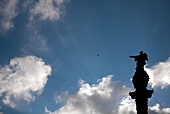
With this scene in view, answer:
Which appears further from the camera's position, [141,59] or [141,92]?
[141,59]

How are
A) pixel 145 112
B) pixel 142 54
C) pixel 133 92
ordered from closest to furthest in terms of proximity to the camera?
pixel 145 112 < pixel 133 92 < pixel 142 54

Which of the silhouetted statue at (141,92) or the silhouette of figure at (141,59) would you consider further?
the silhouette of figure at (141,59)

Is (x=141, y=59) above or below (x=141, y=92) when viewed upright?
above

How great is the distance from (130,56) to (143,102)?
4.18m

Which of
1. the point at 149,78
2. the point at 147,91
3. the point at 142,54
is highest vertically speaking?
the point at 142,54

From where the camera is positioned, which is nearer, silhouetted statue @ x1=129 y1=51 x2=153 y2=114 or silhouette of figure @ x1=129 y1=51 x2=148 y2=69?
silhouetted statue @ x1=129 y1=51 x2=153 y2=114

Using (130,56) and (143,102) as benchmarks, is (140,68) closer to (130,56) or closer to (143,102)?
(130,56)

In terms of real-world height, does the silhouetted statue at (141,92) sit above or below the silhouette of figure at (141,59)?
below

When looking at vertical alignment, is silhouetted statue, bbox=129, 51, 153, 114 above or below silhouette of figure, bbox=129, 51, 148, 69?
below

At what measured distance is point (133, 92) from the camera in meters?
15.3

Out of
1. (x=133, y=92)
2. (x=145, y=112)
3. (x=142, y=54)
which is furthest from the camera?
(x=142, y=54)

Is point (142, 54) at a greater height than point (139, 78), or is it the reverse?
point (142, 54)

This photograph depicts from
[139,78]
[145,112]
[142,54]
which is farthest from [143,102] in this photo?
[142,54]

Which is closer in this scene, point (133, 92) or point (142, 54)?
point (133, 92)
